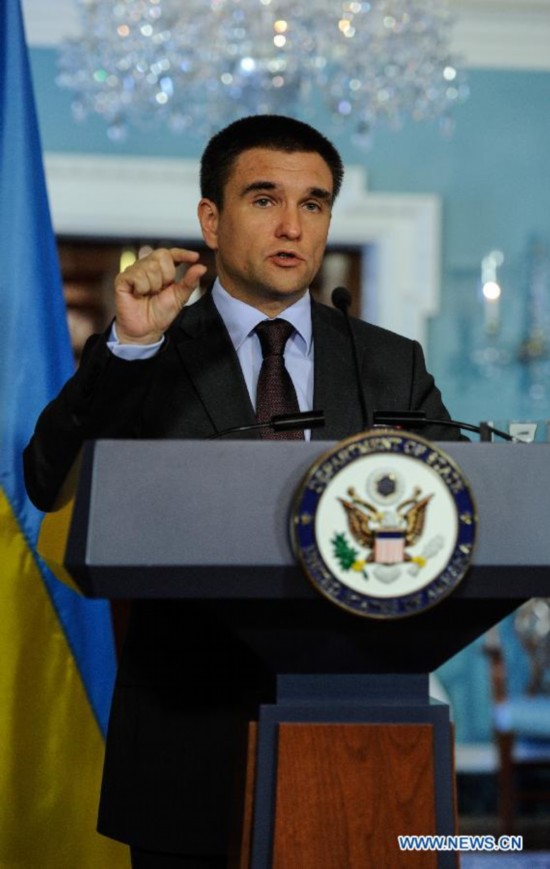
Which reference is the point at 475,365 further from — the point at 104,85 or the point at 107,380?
the point at 107,380

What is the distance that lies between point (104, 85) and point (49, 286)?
2140 mm

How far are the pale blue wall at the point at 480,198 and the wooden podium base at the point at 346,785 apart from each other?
3771mm

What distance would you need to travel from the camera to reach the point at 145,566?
107cm

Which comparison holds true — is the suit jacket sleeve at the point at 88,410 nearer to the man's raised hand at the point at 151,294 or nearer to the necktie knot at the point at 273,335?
the man's raised hand at the point at 151,294

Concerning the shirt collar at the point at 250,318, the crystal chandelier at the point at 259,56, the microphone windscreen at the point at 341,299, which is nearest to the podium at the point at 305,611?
the microphone windscreen at the point at 341,299

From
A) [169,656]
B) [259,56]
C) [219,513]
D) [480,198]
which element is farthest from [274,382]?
[480,198]

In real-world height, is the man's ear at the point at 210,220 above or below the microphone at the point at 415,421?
above

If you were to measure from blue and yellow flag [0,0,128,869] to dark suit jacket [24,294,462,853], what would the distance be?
522 millimetres

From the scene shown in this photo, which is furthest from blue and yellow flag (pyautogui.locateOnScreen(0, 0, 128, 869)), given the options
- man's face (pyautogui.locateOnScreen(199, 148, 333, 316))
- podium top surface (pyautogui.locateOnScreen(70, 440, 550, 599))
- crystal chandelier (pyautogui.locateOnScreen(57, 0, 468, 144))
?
crystal chandelier (pyautogui.locateOnScreen(57, 0, 468, 144))

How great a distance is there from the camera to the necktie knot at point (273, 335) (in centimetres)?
161

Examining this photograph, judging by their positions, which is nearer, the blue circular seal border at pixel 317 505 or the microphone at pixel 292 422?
the blue circular seal border at pixel 317 505

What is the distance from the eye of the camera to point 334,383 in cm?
157

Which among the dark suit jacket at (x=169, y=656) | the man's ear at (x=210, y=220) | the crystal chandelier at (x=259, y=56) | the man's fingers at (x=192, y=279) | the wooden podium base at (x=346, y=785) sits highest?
the crystal chandelier at (x=259, y=56)

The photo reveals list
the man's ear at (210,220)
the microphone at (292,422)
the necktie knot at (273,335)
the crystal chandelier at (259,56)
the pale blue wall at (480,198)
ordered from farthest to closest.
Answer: the pale blue wall at (480,198), the crystal chandelier at (259,56), the man's ear at (210,220), the necktie knot at (273,335), the microphone at (292,422)
